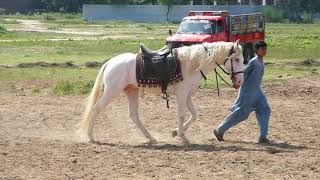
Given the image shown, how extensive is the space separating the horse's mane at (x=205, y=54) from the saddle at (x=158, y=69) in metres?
0.18

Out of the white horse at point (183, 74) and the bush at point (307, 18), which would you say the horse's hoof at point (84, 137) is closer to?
the white horse at point (183, 74)

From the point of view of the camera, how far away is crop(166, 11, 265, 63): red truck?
103 feet

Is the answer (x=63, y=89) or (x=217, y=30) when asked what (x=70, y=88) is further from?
(x=217, y=30)

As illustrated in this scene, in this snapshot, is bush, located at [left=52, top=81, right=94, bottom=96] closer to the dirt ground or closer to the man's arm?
the dirt ground

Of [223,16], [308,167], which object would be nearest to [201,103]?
[308,167]

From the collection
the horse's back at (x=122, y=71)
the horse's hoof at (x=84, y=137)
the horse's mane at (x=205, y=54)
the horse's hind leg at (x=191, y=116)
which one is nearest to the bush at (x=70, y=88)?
the horse's hoof at (x=84, y=137)

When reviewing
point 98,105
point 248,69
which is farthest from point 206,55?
point 98,105

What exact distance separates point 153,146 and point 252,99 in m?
1.79

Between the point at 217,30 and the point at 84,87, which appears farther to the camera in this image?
the point at 217,30

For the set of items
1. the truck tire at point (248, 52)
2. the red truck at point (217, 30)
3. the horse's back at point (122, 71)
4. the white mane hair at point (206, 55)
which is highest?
the white mane hair at point (206, 55)

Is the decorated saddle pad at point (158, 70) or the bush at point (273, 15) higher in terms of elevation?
the decorated saddle pad at point (158, 70)

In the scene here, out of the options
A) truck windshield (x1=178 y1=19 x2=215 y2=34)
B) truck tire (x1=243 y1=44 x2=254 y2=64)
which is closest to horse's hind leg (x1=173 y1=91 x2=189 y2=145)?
truck windshield (x1=178 y1=19 x2=215 y2=34)

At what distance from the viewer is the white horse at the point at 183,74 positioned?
39.4 ft

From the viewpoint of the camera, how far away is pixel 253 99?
12.0 meters
